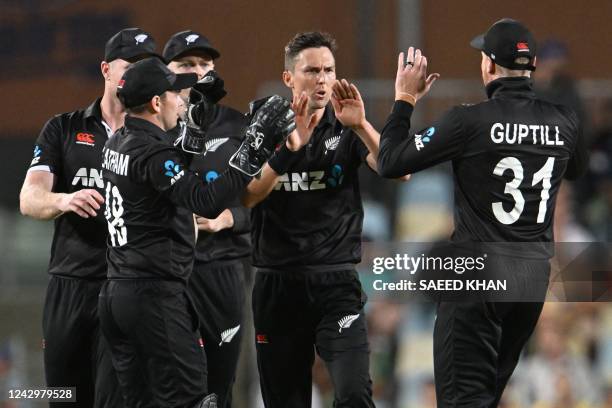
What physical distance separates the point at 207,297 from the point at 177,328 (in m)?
1.20

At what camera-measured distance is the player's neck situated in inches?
253

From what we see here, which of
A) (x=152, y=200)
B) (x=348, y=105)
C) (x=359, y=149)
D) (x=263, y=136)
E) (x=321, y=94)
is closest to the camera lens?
(x=152, y=200)

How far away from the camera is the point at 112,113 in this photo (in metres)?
6.43

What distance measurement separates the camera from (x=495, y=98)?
5496 millimetres

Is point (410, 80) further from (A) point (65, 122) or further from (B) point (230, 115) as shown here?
(A) point (65, 122)

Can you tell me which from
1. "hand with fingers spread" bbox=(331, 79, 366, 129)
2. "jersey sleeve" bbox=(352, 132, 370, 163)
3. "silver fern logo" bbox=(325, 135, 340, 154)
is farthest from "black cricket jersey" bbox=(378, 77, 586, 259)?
"silver fern logo" bbox=(325, 135, 340, 154)

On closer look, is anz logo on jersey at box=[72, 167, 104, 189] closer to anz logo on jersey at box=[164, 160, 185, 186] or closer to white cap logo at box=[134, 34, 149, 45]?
white cap logo at box=[134, 34, 149, 45]

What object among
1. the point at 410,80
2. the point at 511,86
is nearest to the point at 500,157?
the point at 511,86

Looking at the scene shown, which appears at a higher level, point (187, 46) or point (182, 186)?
point (187, 46)

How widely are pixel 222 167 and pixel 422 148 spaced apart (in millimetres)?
1566

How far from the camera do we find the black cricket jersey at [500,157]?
5.41 metres

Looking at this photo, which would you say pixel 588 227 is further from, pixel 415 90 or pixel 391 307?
pixel 415 90

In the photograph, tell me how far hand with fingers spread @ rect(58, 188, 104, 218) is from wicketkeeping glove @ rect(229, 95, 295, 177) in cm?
78

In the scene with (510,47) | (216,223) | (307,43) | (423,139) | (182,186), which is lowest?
(216,223)
